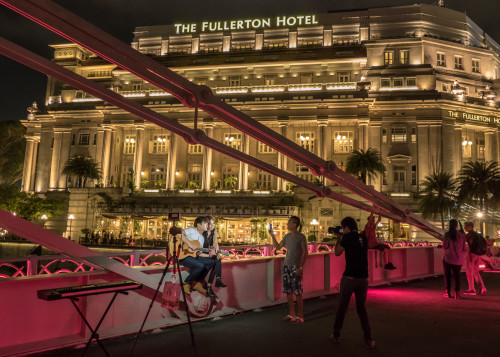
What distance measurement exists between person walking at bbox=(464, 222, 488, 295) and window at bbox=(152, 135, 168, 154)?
4330cm

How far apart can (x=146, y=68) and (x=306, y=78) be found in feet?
151

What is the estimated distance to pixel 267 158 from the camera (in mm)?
49219

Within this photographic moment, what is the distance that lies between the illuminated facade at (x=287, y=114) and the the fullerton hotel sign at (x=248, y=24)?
0.57 feet

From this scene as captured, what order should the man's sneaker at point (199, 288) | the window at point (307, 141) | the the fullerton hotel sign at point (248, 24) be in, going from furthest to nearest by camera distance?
the the fullerton hotel sign at point (248, 24) < the window at point (307, 141) < the man's sneaker at point (199, 288)

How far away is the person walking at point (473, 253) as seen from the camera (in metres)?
12.4

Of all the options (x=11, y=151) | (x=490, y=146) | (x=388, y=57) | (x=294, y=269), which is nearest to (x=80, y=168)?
(x=11, y=151)

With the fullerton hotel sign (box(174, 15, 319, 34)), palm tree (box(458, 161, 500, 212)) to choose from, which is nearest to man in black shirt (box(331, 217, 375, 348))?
palm tree (box(458, 161, 500, 212))

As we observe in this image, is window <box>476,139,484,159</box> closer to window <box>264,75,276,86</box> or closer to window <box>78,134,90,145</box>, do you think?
window <box>264,75,276,86</box>

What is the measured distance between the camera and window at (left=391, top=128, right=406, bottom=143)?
47562 mm

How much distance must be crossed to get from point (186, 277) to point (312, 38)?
51.5 metres

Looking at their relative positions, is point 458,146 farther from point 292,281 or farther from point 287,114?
point 292,281

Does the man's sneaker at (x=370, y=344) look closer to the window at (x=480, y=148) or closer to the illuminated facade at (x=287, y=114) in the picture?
the illuminated facade at (x=287, y=114)

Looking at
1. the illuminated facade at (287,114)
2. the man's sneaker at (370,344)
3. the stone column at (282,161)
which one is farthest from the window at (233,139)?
the man's sneaker at (370,344)

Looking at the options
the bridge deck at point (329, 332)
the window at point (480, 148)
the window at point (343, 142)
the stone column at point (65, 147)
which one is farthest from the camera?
the stone column at point (65, 147)
